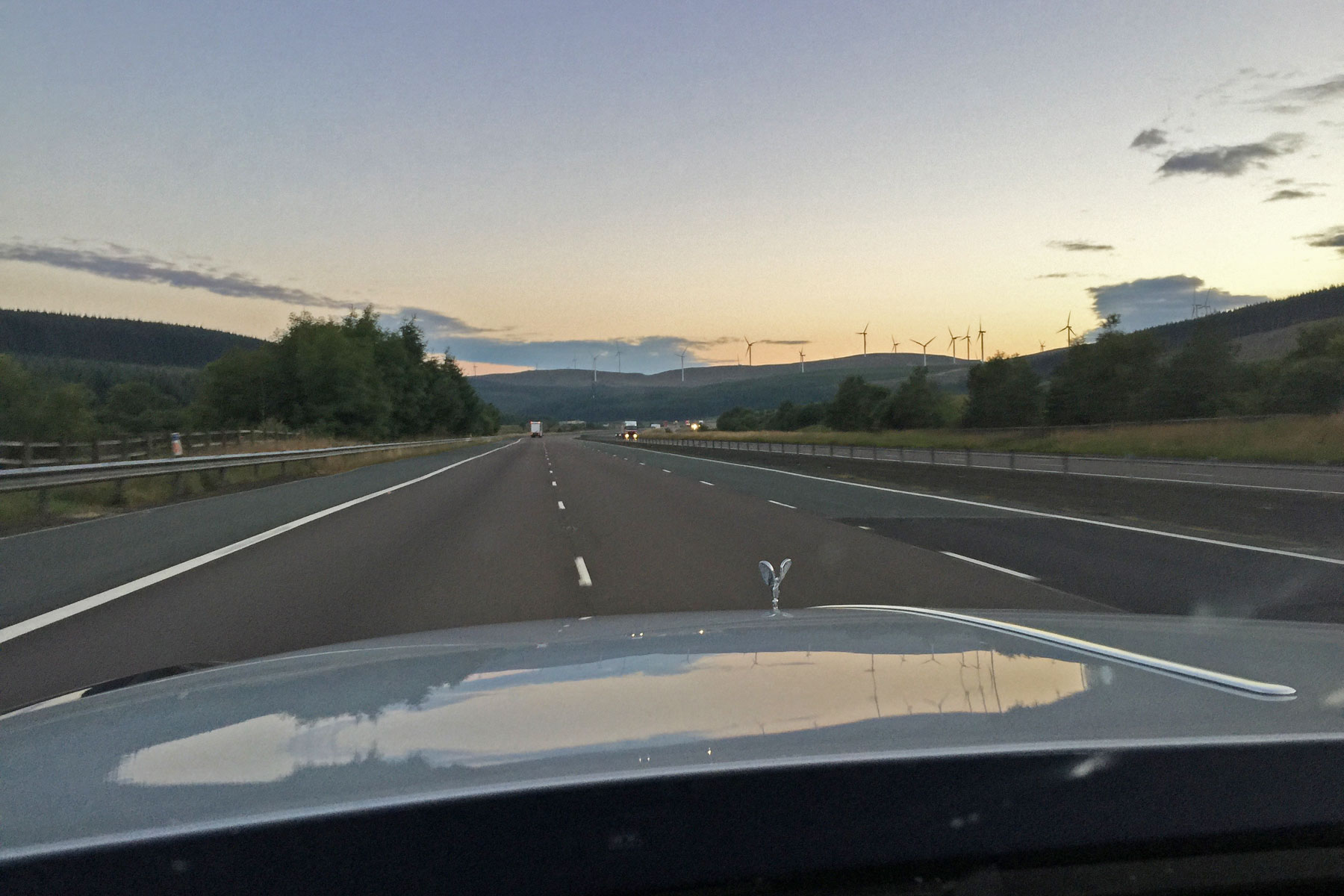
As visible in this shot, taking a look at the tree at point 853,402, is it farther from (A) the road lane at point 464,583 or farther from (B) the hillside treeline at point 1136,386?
(A) the road lane at point 464,583

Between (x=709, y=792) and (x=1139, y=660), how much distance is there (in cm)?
214

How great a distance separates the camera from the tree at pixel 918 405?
13088 cm

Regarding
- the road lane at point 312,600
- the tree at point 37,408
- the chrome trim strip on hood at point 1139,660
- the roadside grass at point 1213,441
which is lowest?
the roadside grass at point 1213,441

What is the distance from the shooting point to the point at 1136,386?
95.5 metres

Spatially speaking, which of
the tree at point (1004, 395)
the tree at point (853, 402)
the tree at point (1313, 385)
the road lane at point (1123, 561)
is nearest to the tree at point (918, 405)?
the tree at point (1004, 395)

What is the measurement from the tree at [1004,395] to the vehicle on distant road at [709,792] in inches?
4415

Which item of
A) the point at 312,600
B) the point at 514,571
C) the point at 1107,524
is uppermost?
the point at 312,600

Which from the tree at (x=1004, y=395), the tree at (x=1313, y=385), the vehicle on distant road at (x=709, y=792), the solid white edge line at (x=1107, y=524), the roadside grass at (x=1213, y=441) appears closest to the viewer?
the vehicle on distant road at (x=709, y=792)

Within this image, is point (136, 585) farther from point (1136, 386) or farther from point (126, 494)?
point (1136, 386)

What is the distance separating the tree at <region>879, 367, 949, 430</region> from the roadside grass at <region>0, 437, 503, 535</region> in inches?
3962

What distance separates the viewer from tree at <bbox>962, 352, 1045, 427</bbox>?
361 feet

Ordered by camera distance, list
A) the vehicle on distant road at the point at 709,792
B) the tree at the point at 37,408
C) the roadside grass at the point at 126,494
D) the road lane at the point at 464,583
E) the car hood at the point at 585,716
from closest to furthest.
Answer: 1. the vehicle on distant road at the point at 709,792
2. the car hood at the point at 585,716
3. the road lane at the point at 464,583
4. the roadside grass at the point at 126,494
5. the tree at the point at 37,408

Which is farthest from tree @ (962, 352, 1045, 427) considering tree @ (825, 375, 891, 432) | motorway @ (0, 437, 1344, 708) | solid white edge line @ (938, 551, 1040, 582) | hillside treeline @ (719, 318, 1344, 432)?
solid white edge line @ (938, 551, 1040, 582)

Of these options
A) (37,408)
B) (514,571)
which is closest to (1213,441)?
(514,571)
